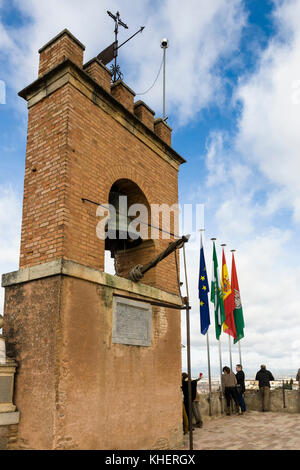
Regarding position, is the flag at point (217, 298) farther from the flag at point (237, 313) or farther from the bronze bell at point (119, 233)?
the bronze bell at point (119, 233)

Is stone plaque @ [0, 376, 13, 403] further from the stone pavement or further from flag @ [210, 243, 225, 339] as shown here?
flag @ [210, 243, 225, 339]

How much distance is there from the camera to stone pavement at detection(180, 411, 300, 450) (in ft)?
26.1

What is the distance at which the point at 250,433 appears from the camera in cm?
935

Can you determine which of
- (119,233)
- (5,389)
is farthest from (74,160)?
(5,389)

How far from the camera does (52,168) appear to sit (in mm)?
6578

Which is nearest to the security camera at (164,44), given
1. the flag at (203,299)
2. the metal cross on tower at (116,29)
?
the metal cross on tower at (116,29)

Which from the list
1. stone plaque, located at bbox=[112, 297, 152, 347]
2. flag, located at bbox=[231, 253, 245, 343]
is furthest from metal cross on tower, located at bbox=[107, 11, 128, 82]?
flag, located at bbox=[231, 253, 245, 343]

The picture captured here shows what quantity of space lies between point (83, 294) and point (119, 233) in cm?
238

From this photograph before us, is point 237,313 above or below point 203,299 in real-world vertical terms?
below

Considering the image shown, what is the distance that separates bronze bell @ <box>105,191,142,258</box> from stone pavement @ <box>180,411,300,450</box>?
4.11m

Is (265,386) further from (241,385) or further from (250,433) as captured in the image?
(250,433)

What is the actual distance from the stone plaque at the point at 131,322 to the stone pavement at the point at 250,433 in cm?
245
